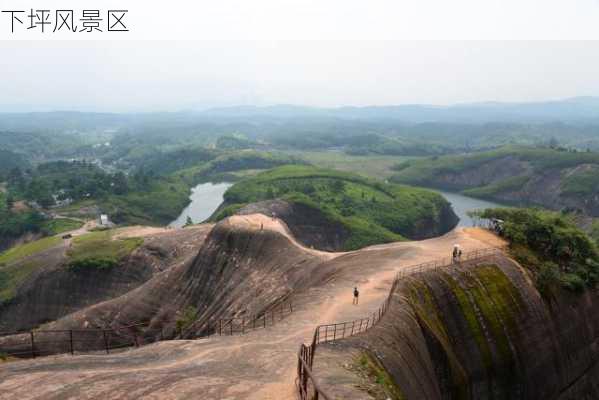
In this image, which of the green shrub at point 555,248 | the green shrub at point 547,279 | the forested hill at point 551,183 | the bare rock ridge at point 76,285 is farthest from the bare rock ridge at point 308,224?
the forested hill at point 551,183

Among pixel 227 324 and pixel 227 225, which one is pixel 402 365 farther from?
pixel 227 225

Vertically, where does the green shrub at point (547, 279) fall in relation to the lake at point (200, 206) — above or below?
above

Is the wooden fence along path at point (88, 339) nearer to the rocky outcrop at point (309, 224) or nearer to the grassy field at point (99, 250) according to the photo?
the grassy field at point (99, 250)

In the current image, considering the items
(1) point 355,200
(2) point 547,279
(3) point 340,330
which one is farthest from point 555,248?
(1) point 355,200

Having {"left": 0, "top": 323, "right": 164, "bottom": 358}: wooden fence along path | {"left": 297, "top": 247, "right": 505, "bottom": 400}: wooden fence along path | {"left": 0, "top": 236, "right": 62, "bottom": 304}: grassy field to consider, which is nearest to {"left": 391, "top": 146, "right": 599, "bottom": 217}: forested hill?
{"left": 297, "top": 247, "right": 505, "bottom": 400}: wooden fence along path

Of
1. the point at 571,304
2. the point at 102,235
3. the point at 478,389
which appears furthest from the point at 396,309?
the point at 102,235

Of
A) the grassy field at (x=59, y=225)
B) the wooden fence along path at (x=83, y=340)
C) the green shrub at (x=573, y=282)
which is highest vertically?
the green shrub at (x=573, y=282)

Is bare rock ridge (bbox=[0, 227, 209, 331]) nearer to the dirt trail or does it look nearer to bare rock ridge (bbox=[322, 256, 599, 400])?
the dirt trail
